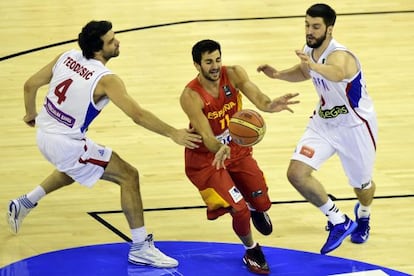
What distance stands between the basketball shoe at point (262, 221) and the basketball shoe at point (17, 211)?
2.03 metres

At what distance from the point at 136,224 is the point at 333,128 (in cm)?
189

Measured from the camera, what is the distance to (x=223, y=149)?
873cm

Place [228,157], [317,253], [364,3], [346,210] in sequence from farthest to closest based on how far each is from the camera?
[364,3] < [346,210] < [317,253] < [228,157]

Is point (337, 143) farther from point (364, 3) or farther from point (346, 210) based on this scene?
point (364, 3)

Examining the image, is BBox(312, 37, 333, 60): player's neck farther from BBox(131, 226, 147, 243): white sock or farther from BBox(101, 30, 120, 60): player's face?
BBox(131, 226, 147, 243): white sock

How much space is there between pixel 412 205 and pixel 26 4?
10341 mm

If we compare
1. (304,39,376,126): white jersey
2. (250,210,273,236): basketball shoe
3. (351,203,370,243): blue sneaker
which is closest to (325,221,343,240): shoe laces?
(351,203,370,243): blue sneaker

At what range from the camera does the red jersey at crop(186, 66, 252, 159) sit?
30.1ft

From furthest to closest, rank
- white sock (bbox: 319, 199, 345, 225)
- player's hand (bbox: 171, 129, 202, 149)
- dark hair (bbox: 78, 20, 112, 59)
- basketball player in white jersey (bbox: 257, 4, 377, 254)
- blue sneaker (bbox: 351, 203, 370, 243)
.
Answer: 1. blue sneaker (bbox: 351, 203, 370, 243)
2. white sock (bbox: 319, 199, 345, 225)
3. basketball player in white jersey (bbox: 257, 4, 377, 254)
4. dark hair (bbox: 78, 20, 112, 59)
5. player's hand (bbox: 171, 129, 202, 149)

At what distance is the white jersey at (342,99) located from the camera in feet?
30.8

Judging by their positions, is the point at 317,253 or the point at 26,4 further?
the point at 26,4

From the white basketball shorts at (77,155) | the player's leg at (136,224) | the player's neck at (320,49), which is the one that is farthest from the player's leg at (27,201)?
the player's neck at (320,49)

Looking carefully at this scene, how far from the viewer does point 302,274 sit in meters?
9.12

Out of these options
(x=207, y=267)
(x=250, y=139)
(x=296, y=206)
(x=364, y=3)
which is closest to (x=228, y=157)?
(x=250, y=139)
